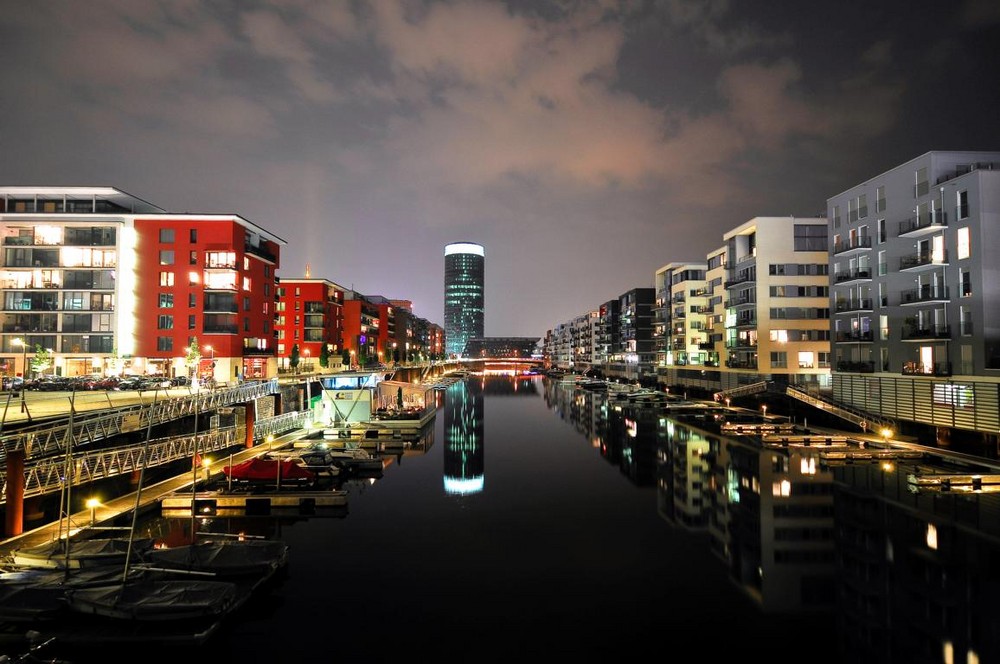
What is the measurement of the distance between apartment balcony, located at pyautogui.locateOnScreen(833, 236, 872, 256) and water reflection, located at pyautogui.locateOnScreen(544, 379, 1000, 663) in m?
21.1

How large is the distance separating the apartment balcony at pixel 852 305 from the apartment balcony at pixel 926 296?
195 inches

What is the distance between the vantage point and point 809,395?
59469 millimetres

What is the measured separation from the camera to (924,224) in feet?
Result: 148

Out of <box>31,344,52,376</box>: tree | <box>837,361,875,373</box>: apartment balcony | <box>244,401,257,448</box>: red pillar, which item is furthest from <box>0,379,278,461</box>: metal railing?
<box>837,361,875,373</box>: apartment balcony

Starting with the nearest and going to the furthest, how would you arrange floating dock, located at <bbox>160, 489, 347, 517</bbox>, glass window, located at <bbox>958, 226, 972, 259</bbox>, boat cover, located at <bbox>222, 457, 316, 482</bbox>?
floating dock, located at <bbox>160, 489, 347, 517</bbox> < boat cover, located at <bbox>222, 457, 316, 482</bbox> < glass window, located at <bbox>958, 226, 972, 259</bbox>

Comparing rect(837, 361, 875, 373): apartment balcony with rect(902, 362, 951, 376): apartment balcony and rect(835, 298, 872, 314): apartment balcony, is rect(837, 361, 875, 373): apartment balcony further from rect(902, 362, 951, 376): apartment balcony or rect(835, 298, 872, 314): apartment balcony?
rect(835, 298, 872, 314): apartment balcony

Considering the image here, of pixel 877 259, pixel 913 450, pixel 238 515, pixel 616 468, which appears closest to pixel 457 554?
pixel 238 515

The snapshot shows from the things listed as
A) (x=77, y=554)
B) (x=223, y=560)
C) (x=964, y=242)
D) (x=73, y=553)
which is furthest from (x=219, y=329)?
(x=964, y=242)

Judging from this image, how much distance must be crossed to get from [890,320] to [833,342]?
7.83 meters

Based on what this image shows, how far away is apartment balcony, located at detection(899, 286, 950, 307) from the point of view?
44.0 m

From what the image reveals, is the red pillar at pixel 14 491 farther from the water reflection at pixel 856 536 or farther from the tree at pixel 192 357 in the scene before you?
the tree at pixel 192 357

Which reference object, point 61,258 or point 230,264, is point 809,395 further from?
point 61,258

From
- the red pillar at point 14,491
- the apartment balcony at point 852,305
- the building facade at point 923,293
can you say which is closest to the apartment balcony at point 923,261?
Answer: the building facade at point 923,293

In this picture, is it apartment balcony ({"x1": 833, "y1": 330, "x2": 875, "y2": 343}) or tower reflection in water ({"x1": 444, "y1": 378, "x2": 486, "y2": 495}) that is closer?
tower reflection in water ({"x1": 444, "y1": 378, "x2": 486, "y2": 495})
